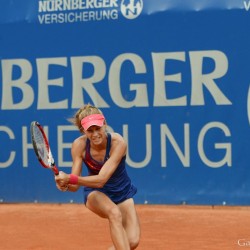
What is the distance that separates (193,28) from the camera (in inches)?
349

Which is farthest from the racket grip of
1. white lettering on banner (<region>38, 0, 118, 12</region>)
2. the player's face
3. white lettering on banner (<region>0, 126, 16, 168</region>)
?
white lettering on banner (<region>0, 126, 16, 168</region>)

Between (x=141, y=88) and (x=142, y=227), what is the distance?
175cm

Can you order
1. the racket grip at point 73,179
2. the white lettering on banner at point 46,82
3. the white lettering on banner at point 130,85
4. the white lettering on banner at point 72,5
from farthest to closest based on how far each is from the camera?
the white lettering on banner at point 46,82
the white lettering on banner at point 72,5
the white lettering on banner at point 130,85
the racket grip at point 73,179

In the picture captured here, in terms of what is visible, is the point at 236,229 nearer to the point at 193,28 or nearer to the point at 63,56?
the point at 193,28

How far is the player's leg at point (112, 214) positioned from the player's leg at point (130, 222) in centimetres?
18

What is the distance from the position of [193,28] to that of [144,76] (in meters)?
0.77

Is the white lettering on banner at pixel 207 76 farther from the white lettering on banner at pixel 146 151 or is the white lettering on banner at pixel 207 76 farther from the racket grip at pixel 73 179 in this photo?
the racket grip at pixel 73 179

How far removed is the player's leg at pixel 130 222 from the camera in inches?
220

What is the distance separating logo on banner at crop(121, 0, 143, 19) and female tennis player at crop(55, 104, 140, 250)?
363 centimetres

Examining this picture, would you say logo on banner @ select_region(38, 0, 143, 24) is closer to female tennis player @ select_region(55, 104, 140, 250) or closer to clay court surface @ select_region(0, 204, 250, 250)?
clay court surface @ select_region(0, 204, 250, 250)

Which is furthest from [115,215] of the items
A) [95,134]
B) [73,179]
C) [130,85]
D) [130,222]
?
[130,85]

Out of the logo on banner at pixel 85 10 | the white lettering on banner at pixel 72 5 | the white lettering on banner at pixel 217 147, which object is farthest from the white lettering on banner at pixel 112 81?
the white lettering on banner at pixel 72 5

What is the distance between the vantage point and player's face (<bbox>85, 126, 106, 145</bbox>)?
540cm

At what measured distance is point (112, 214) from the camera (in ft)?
17.9
